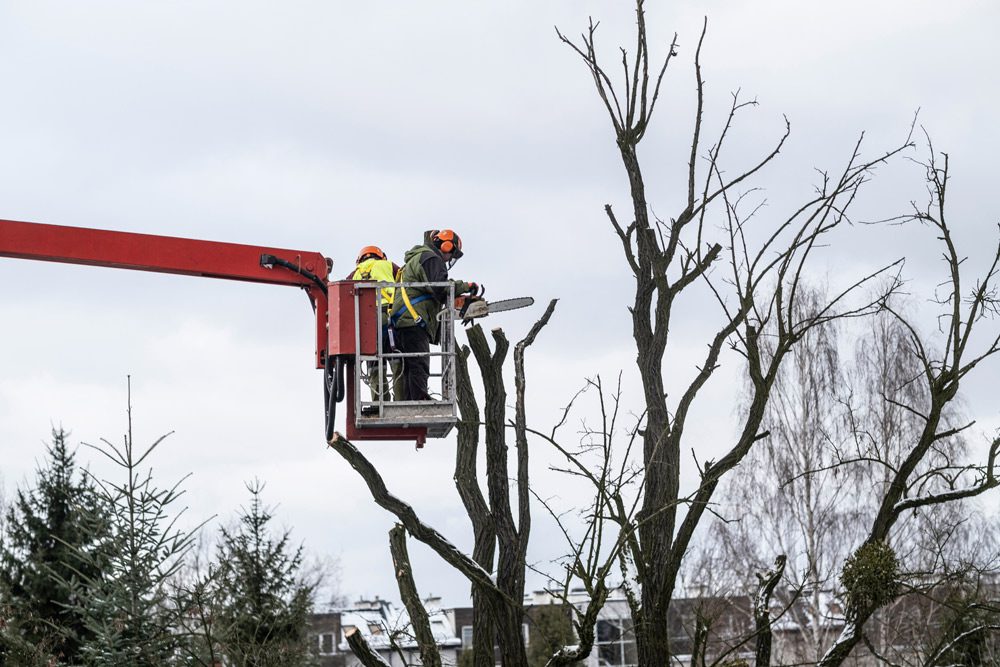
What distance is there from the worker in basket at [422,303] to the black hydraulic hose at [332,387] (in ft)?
1.51

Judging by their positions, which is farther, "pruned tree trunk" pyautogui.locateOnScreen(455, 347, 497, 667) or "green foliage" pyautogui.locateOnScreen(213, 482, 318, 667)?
"green foliage" pyautogui.locateOnScreen(213, 482, 318, 667)

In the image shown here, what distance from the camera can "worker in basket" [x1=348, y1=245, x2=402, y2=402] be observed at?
1004 centimetres

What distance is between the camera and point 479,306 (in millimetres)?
9969

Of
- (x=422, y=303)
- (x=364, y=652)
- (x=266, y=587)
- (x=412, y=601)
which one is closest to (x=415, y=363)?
(x=422, y=303)

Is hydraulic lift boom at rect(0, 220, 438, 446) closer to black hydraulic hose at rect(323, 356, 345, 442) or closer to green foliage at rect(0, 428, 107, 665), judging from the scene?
black hydraulic hose at rect(323, 356, 345, 442)

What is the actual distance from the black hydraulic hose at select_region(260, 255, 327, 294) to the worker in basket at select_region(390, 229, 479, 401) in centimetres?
73

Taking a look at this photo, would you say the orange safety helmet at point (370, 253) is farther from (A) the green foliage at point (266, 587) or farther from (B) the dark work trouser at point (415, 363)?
(A) the green foliage at point (266, 587)

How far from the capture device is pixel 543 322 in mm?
9469

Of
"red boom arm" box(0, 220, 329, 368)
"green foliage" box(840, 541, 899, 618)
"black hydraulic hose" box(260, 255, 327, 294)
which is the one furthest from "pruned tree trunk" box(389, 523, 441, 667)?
"green foliage" box(840, 541, 899, 618)

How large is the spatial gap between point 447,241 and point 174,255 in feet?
7.10

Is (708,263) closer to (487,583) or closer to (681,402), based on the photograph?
(681,402)

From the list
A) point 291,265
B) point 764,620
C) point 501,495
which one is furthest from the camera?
point 291,265

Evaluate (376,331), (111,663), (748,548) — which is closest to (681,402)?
(376,331)

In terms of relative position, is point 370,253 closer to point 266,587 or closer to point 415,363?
point 415,363
